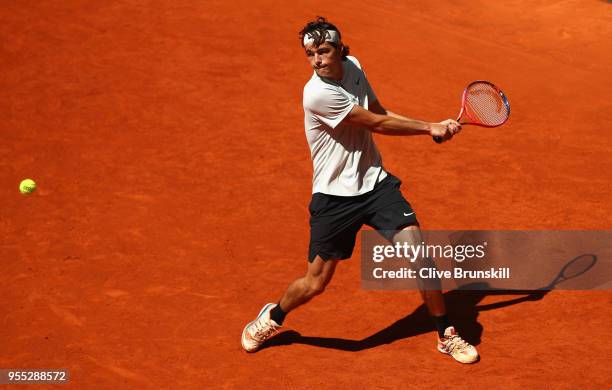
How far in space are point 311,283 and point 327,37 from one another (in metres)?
1.71

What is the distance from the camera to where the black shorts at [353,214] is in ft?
18.8

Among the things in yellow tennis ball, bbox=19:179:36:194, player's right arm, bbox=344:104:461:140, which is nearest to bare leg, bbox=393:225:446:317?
player's right arm, bbox=344:104:461:140

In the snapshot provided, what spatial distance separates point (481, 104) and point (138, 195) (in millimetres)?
3543

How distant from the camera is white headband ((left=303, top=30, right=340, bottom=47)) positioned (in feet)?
18.0

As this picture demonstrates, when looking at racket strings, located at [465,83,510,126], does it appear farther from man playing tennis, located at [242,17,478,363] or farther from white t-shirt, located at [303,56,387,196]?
white t-shirt, located at [303,56,387,196]

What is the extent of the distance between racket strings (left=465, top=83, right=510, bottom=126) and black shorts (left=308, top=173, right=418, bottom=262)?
38.2 inches

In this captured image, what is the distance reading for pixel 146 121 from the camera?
980cm

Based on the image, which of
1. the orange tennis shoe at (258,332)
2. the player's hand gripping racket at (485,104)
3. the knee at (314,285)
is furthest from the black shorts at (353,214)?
the player's hand gripping racket at (485,104)

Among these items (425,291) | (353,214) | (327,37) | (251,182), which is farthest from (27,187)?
(425,291)

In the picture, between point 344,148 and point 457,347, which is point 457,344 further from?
point 344,148

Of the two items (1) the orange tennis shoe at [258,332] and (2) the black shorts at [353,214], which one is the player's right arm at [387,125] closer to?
(2) the black shorts at [353,214]

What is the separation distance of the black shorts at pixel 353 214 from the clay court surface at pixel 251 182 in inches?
33.8

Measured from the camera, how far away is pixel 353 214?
5.80 meters

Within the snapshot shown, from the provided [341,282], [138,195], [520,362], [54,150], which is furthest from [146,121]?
[520,362]
